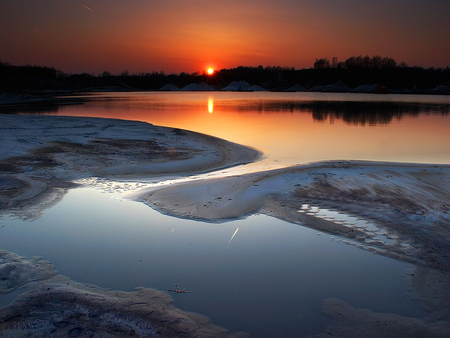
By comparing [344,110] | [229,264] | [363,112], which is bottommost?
[229,264]

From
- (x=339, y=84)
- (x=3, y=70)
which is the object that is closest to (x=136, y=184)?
(x=3, y=70)

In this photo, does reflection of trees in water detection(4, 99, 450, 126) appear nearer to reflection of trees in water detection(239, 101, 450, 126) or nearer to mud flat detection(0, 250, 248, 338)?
reflection of trees in water detection(239, 101, 450, 126)

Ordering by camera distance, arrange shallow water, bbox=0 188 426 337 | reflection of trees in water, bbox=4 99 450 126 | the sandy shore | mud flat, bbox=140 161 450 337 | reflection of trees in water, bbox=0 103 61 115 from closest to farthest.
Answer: mud flat, bbox=140 161 450 337, shallow water, bbox=0 188 426 337, the sandy shore, reflection of trees in water, bbox=4 99 450 126, reflection of trees in water, bbox=0 103 61 115

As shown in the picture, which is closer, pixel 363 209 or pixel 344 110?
pixel 363 209

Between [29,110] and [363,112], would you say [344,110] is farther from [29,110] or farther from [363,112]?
[29,110]

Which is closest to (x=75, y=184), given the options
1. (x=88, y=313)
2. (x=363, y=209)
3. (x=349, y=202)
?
(x=88, y=313)

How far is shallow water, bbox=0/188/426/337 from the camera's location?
368cm

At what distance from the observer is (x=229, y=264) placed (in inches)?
183

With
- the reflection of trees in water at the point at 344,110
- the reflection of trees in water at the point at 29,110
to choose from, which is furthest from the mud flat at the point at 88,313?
A: the reflection of trees in water at the point at 29,110

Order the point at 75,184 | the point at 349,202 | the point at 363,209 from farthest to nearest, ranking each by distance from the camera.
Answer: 1. the point at 75,184
2. the point at 349,202
3. the point at 363,209

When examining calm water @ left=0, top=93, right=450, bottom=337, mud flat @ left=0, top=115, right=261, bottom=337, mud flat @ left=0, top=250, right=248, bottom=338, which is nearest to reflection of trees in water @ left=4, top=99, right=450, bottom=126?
mud flat @ left=0, top=115, right=261, bottom=337

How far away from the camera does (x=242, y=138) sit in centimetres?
1772

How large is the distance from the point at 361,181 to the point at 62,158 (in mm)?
8834

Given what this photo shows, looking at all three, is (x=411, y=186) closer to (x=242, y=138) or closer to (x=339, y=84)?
(x=242, y=138)
